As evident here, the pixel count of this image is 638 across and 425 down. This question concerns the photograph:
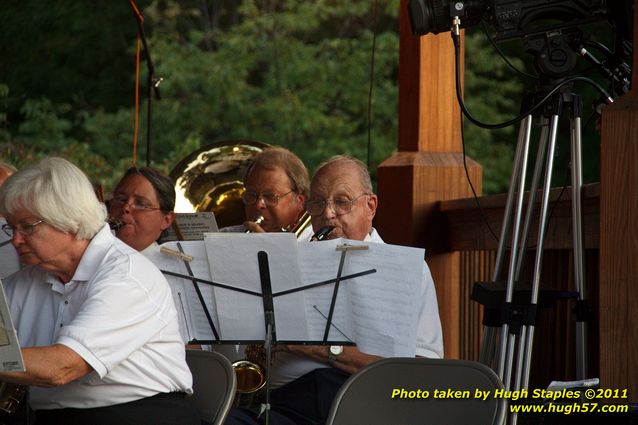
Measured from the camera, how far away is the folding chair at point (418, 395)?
2.64 m

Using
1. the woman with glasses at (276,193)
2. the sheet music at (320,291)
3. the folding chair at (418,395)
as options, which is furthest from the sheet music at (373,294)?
the woman with glasses at (276,193)

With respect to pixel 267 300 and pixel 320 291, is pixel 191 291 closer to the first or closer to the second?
pixel 267 300

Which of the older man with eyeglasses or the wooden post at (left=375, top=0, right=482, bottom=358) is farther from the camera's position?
the wooden post at (left=375, top=0, right=482, bottom=358)

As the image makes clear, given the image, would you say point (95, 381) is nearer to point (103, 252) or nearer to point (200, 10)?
point (103, 252)

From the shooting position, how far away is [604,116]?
8.66ft

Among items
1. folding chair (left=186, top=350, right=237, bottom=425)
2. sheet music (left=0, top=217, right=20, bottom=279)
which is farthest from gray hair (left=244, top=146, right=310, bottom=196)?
folding chair (left=186, top=350, right=237, bottom=425)

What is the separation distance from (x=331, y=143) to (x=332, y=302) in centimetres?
925

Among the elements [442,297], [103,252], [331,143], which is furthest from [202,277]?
[331,143]

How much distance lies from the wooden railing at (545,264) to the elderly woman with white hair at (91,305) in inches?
49.3

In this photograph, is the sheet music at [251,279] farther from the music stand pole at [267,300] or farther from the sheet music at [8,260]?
the sheet music at [8,260]

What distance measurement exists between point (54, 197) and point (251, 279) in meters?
0.63

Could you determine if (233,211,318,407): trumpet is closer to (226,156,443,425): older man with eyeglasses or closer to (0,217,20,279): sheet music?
(226,156,443,425): older man with eyeglasses

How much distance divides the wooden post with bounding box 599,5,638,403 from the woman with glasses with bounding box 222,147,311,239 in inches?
78.0

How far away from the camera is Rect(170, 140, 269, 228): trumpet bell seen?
5340 millimetres
